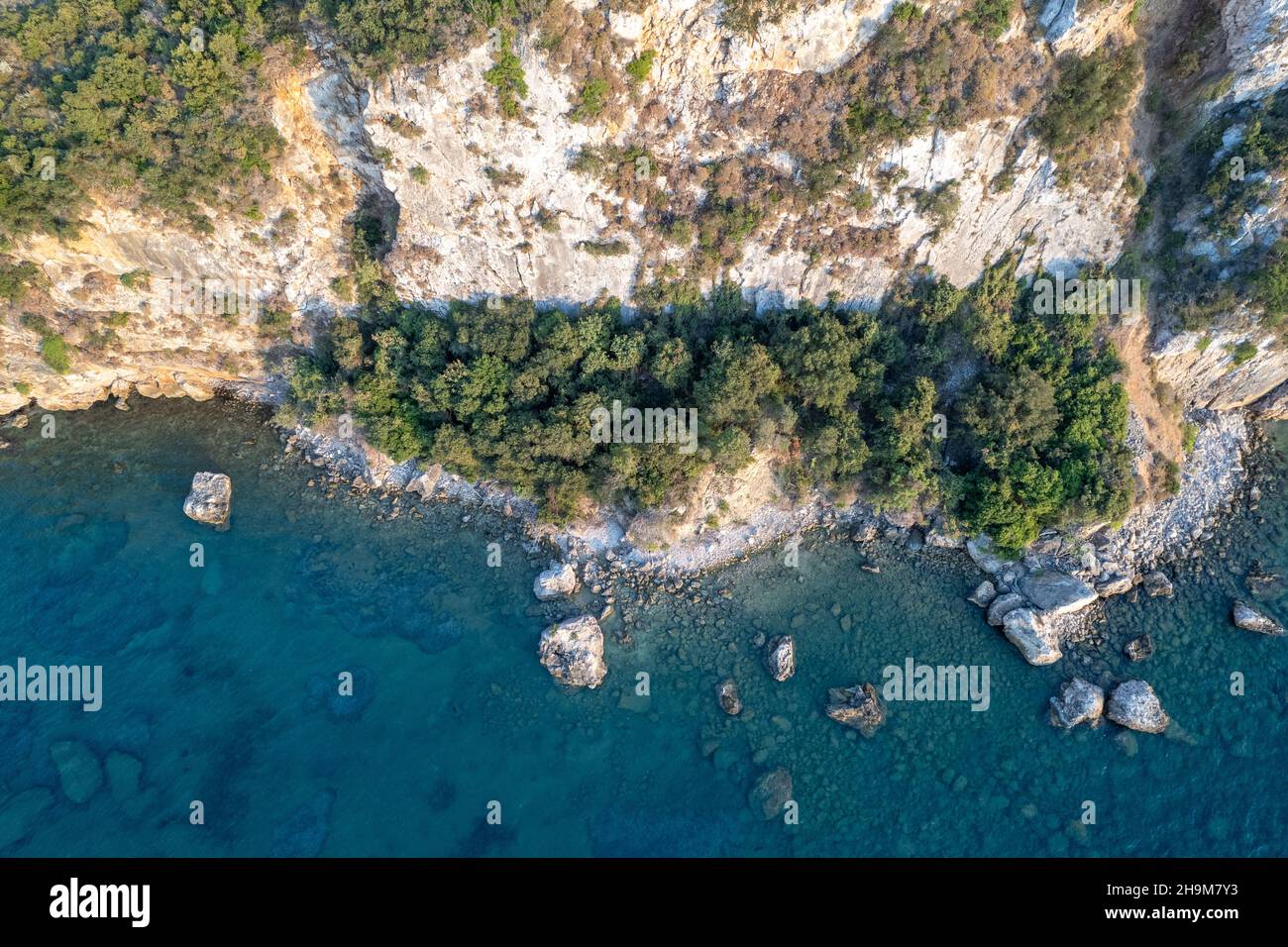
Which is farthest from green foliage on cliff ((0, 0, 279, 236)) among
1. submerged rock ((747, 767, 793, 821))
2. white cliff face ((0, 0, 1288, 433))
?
submerged rock ((747, 767, 793, 821))

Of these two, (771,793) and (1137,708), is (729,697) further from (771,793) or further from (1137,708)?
(1137,708)

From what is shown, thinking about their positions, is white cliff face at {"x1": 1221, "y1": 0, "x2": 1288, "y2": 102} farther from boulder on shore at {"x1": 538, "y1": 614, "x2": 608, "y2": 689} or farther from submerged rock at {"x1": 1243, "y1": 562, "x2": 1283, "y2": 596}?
boulder on shore at {"x1": 538, "y1": 614, "x2": 608, "y2": 689}

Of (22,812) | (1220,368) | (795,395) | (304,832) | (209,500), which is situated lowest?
(304,832)

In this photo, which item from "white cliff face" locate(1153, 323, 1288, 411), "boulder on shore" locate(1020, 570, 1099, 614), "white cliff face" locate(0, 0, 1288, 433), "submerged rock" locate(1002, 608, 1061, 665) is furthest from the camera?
"white cliff face" locate(1153, 323, 1288, 411)

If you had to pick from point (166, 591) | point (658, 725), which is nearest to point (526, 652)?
point (658, 725)

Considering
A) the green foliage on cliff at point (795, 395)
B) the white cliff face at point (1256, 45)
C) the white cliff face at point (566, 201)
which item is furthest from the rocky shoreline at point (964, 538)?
the white cliff face at point (1256, 45)

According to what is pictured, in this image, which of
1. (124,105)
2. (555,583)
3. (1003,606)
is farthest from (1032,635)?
(124,105)
